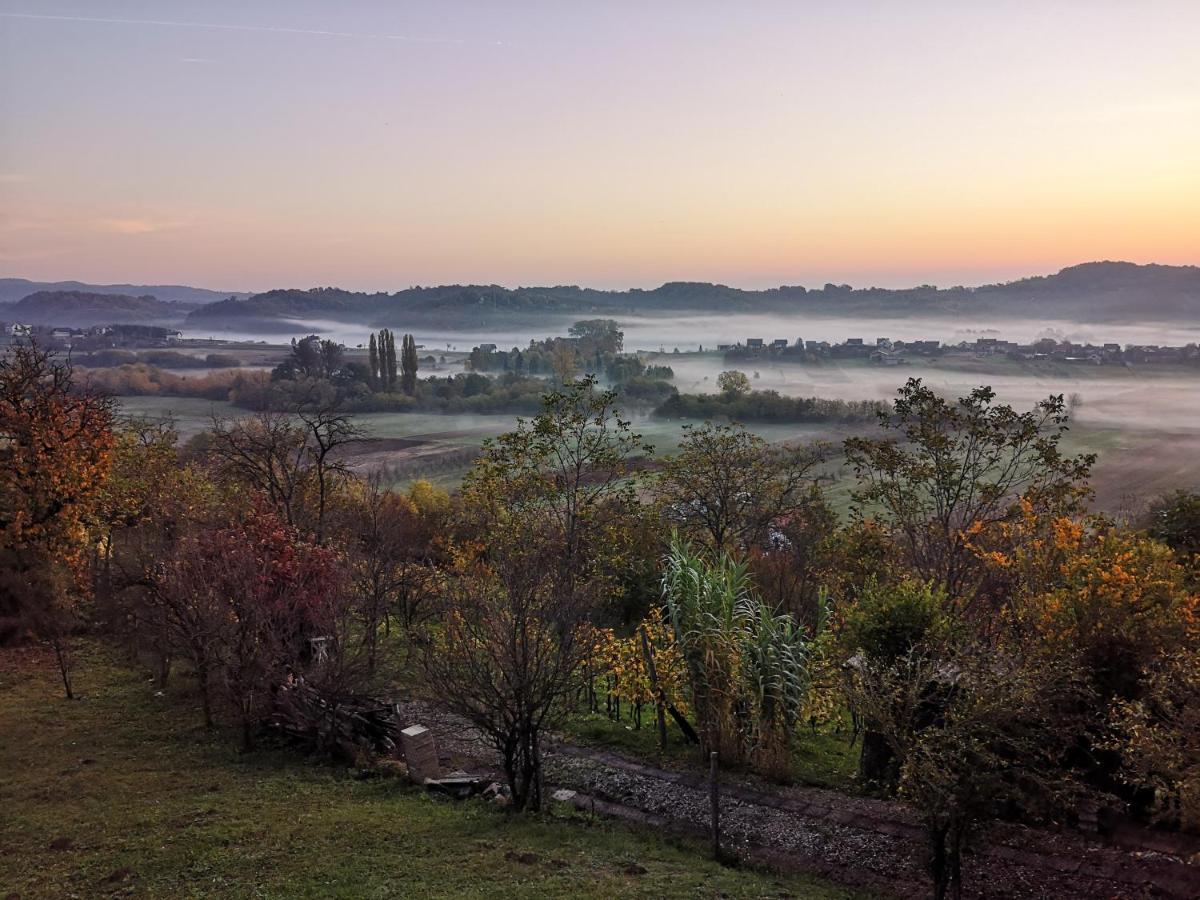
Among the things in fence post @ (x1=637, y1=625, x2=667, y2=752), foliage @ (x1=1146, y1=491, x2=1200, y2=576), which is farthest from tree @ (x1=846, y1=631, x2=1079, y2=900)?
foliage @ (x1=1146, y1=491, x2=1200, y2=576)

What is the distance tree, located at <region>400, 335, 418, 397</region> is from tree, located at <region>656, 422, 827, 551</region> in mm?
95854

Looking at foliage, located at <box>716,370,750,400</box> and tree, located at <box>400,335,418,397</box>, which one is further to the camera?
tree, located at <box>400,335,418,397</box>

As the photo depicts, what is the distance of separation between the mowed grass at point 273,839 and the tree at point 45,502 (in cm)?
743

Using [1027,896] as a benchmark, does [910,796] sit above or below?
above

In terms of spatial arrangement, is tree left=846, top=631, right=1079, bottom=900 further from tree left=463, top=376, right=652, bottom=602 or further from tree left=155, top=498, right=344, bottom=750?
tree left=155, top=498, right=344, bottom=750

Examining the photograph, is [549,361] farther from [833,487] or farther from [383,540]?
[383,540]

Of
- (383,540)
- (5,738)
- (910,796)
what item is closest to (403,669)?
(383,540)

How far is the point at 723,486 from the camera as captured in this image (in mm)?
27859

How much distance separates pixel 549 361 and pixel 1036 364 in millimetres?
84031

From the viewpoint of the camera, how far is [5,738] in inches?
699

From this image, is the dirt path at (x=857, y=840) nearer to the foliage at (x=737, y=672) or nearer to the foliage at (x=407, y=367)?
the foliage at (x=737, y=672)

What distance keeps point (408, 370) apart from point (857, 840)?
11388 cm

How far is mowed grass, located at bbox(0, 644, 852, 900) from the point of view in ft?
37.8

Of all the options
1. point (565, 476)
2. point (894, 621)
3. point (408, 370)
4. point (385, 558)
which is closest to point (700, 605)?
point (894, 621)
